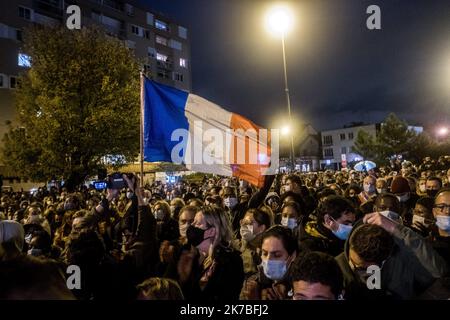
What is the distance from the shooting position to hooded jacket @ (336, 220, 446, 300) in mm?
2967

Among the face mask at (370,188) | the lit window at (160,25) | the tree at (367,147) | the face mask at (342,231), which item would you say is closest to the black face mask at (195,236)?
the face mask at (342,231)

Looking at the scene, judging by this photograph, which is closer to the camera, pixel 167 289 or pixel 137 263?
pixel 167 289

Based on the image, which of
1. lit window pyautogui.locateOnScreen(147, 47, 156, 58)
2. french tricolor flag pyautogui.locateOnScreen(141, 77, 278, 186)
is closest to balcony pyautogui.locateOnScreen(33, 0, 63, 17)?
lit window pyautogui.locateOnScreen(147, 47, 156, 58)

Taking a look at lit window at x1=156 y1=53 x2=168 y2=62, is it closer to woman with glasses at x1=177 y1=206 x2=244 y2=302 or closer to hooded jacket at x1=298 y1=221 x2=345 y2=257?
woman with glasses at x1=177 y1=206 x2=244 y2=302

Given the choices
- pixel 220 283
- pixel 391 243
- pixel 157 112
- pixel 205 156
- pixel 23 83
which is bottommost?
pixel 220 283

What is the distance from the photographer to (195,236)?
156 inches

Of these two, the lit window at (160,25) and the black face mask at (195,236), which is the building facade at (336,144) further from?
the black face mask at (195,236)

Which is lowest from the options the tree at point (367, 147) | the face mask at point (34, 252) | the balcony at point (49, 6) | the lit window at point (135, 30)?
the face mask at point (34, 252)

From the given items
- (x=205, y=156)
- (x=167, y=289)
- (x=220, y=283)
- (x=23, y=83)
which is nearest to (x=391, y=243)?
(x=220, y=283)

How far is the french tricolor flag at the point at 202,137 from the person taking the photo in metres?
6.80

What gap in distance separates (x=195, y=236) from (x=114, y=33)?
5316 centimetres
